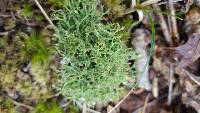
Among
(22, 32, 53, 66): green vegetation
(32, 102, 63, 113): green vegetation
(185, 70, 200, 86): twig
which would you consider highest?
(22, 32, 53, 66): green vegetation

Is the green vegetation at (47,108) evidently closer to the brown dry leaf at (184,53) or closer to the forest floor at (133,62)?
the forest floor at (133,62)

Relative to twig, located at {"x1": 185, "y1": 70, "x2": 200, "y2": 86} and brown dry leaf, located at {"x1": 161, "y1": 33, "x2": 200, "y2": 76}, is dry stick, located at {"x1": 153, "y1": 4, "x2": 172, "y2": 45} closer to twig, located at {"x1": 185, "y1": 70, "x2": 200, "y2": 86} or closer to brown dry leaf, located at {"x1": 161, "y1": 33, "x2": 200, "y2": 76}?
brown dry leaf, located at {"x1": 161, "y1": 33, "x2": 200, "y2": 76}

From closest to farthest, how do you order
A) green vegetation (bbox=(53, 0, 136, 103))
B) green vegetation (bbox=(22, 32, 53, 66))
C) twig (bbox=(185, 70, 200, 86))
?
green vegetation (bbox=(53, 0, 136, 103)), green vegetation (bbox=(22, 32, 53, 66)), twig (bbox=(185, 70, 200, 86))

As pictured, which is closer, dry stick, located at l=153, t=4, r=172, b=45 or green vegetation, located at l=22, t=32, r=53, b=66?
green vegetation, located at l=22, t=32, r=53, b=66

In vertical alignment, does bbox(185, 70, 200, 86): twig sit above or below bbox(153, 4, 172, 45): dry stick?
below

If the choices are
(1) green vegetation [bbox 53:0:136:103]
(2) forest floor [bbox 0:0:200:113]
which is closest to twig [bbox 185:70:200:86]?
(2) forest floor [bbox 0:0:200:113]

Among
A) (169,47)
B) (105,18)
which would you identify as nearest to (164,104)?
(169,47)
